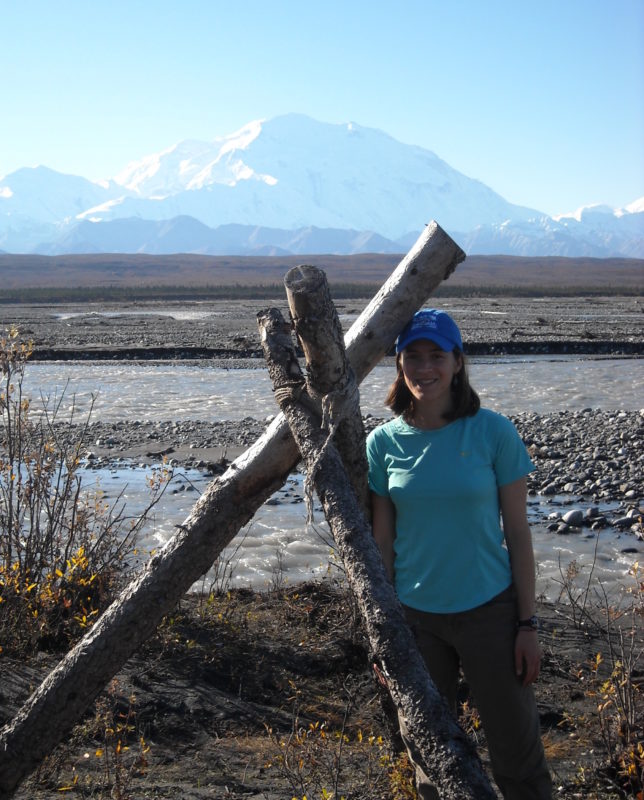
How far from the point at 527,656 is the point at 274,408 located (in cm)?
1450

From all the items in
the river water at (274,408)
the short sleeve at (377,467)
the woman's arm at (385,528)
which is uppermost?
the short sleeve at (377,467)

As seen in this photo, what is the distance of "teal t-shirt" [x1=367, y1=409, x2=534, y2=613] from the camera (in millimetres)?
3289

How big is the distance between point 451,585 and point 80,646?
1.39m

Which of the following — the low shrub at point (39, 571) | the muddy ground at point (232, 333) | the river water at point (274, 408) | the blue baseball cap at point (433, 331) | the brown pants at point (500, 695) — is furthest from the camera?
the muddy ground at point (232, 333)

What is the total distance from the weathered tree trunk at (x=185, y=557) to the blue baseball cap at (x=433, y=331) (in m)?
0.13

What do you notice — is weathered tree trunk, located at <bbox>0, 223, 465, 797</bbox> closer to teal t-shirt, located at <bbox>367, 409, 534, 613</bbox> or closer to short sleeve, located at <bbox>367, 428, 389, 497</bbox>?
short sleeve, located at <bbox>367, 428, 389, 497</bbox>

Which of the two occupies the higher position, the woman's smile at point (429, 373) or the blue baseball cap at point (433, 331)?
the blue baseball cap at point (433, 331)

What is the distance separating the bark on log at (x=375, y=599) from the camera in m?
2.74

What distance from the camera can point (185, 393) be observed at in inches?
781

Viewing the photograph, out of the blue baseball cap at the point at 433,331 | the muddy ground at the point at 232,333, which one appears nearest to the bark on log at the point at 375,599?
the blue baseball cap at the point at 433,331

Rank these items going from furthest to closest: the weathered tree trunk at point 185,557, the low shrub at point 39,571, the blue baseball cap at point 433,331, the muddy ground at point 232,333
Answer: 1. the muddy ground at point 232,333
2. the low shrub at point 39,571
3. the blue baseball cap at point 433,331
4. the weathered tree trunk at point 185,557

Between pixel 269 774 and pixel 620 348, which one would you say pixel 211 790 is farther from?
pixel 620 348

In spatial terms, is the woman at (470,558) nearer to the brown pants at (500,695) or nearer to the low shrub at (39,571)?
the brown pants at (500,695)

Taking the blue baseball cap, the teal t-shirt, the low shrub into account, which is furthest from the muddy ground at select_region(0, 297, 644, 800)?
the blue baseball cap
